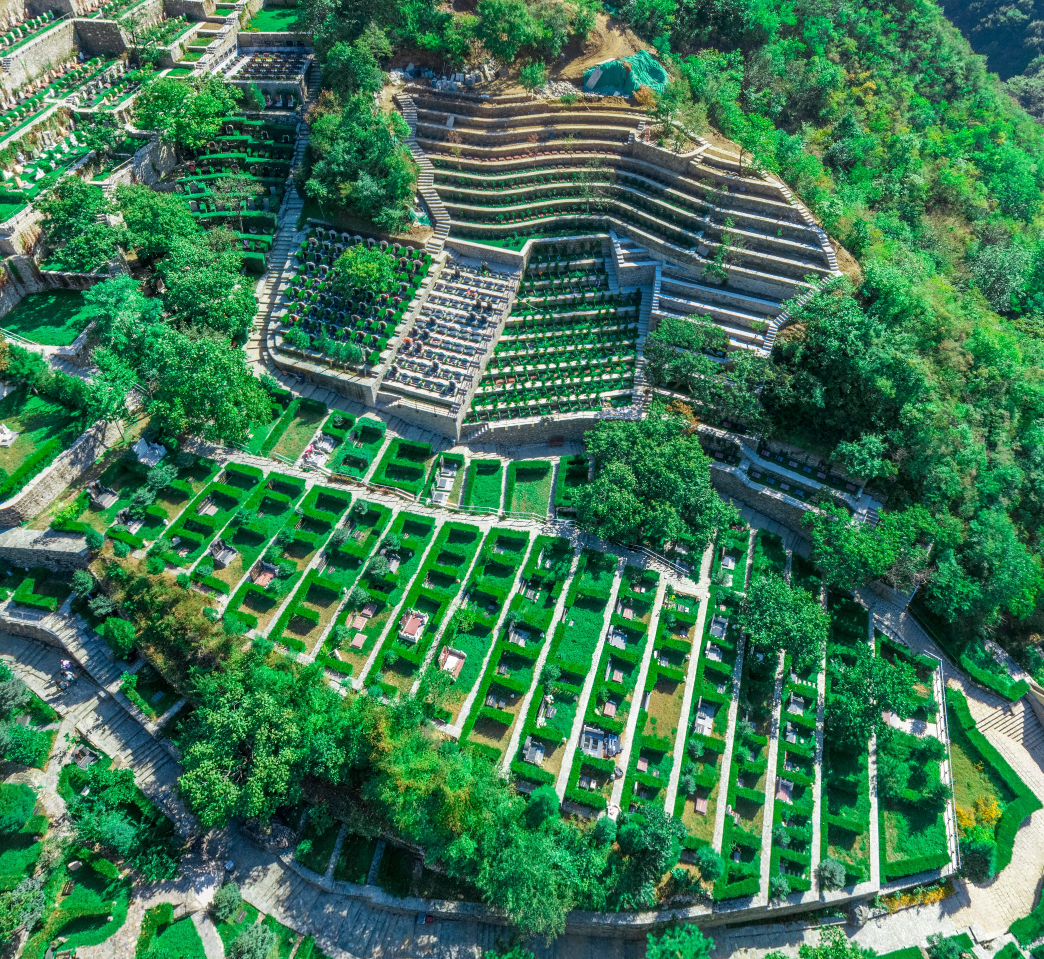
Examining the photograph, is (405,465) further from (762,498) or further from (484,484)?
(762,498)

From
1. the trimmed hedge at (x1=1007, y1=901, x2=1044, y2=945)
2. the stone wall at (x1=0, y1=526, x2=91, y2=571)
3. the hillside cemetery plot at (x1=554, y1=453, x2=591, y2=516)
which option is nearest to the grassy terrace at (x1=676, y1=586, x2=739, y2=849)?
the hillside cemetery plot at (x1=554, y1=453, x2=591, y2=516)

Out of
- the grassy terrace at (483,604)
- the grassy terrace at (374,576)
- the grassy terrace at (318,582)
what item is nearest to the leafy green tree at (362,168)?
the grassy terrace at (318,582)

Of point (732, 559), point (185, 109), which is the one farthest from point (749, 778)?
point (185, 109)

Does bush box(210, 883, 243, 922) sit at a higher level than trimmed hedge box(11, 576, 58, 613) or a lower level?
lower

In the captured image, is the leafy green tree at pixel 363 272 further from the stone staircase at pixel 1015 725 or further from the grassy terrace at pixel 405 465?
the stone staircase at pixel 1015 725

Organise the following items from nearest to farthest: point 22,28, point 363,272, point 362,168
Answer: point 363,272, point 362,168, point 22,28

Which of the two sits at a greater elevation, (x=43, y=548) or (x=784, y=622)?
(x=784, y=622)

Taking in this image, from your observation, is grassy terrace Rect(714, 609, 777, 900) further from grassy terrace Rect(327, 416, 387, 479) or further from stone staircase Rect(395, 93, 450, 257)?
stone staircase Rect(395, 93, 450, 257)

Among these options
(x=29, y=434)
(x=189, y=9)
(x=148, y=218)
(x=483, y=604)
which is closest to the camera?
(x=483, y=604)
